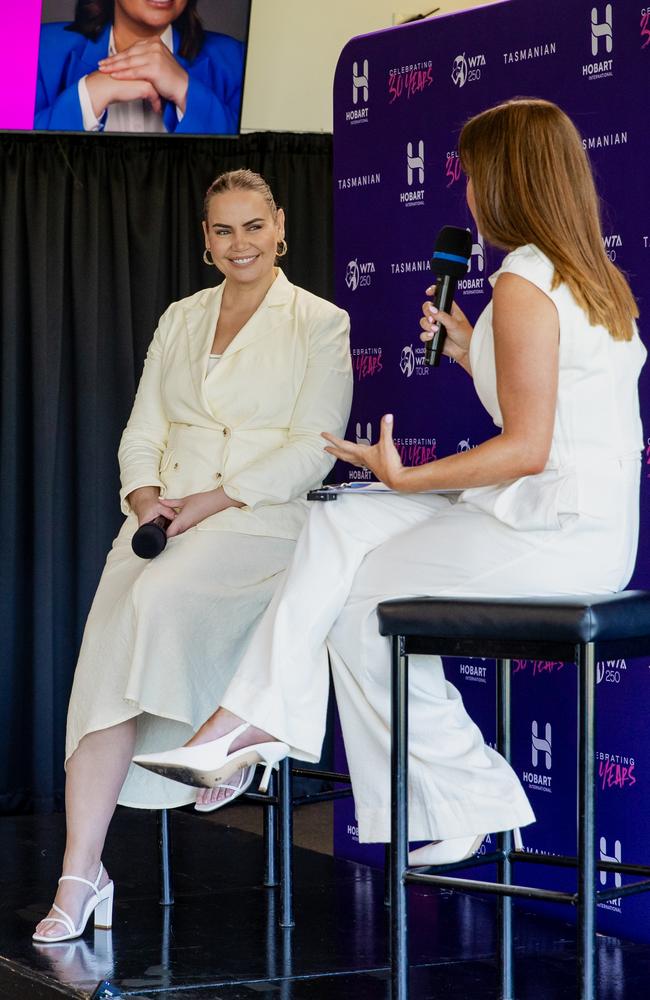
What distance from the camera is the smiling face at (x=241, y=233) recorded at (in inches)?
132

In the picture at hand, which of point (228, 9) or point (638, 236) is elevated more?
point (228, 9)

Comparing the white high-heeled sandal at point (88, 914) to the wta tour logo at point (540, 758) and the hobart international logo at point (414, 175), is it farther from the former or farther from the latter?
the hobart international logo at point (414, 175)

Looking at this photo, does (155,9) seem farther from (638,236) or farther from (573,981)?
(573,981)

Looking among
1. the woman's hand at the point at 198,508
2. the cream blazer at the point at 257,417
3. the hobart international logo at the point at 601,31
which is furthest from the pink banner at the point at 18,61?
the hobart international logo at the point at 601,31

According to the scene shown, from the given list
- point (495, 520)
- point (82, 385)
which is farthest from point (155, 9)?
point (495, 520)

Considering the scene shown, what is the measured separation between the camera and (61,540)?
482 centimetres

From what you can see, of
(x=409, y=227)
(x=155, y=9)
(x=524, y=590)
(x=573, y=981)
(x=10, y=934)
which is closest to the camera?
(x=524, y=590)

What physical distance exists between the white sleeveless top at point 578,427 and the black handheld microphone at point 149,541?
3.09 feet

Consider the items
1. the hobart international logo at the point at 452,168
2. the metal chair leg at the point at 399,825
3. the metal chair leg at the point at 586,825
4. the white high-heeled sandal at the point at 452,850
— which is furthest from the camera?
the hobart international logo at the point at 452,168

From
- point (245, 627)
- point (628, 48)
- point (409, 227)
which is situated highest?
point (628, 48)

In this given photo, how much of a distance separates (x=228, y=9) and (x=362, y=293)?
1649mm

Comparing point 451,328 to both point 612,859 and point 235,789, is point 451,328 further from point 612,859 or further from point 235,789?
point 612,859

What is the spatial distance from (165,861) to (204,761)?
3.54 feet

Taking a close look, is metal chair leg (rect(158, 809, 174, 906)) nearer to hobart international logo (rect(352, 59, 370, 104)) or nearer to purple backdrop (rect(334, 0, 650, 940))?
purple backdrop (rect(334, 0, 650, 940))
